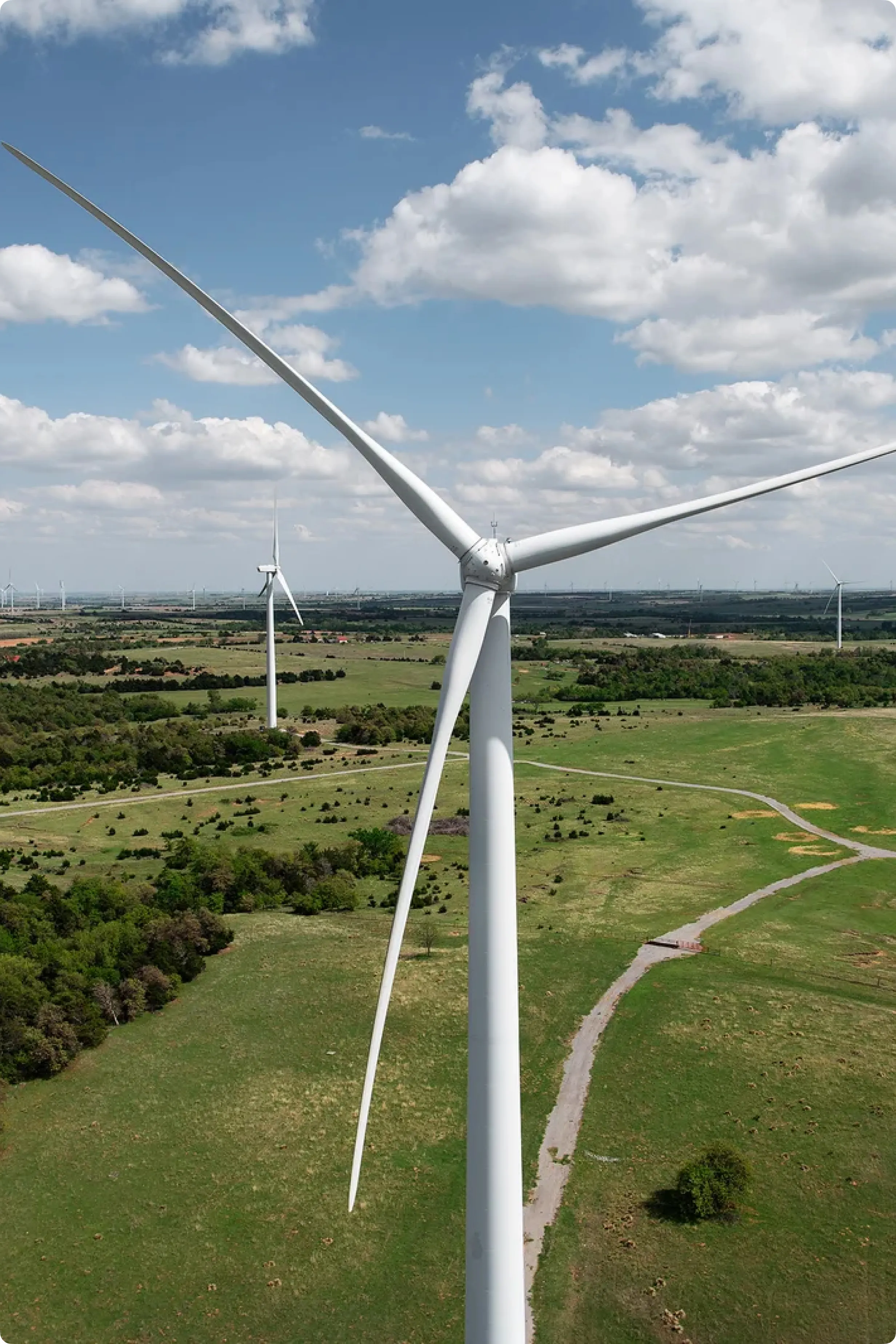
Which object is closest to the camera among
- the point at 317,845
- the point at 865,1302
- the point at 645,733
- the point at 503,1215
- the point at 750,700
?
the point at 503,1215

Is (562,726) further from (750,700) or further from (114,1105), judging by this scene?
(114,1105)

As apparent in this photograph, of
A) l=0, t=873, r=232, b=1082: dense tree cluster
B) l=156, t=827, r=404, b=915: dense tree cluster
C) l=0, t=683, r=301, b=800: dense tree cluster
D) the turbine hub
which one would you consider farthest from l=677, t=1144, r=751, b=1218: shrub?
l=0, t=683, r=301, b=800: dense tree cluster

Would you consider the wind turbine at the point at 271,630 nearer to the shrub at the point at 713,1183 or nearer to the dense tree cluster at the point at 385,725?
the dense tree cluster at the point at 385,725

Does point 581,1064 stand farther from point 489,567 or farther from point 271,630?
point 271,630

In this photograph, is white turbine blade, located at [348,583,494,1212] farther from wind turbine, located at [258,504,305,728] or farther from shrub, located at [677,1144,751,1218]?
wind turbine, located at [258,504,305,728]

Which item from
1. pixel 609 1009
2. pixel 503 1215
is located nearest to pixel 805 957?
pixel 609 1009

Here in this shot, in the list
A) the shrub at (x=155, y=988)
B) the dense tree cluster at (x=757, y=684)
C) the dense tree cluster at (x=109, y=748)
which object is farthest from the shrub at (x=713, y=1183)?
the dense tree cluster at (x=757, y=684)
